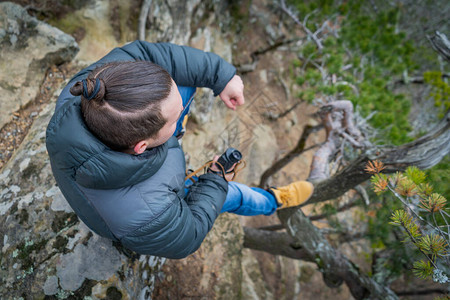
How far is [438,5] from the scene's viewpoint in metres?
7.65

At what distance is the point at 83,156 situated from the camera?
1.32 meters

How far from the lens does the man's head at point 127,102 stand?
49.5 inches

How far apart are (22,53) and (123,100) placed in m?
2.70

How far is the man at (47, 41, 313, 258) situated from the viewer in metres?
1.29

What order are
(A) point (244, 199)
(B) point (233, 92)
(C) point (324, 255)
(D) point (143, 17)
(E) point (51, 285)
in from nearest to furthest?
(E) point (51, 285)
(B) point (233, 92)
(A) point (244, 199)
(C) point (324, 255)
(D) point (143, 17)

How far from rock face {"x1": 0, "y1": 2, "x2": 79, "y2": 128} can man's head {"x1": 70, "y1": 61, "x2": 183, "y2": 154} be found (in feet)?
7.28

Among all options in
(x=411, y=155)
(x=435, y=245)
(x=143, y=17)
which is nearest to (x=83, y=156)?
(x=435, y=245)

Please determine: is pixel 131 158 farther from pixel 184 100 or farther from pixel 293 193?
pixel 293 193

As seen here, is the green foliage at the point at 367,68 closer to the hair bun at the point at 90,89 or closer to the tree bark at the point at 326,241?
the tree bark at the point at 326,241

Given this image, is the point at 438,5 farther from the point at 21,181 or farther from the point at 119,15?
the point at 21,181

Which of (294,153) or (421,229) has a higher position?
(421,229)

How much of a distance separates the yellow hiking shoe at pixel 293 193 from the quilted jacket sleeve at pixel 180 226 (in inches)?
37.9

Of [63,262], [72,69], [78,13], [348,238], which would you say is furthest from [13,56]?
[348,238]

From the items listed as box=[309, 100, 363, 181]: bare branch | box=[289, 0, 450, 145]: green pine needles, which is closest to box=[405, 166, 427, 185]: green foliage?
box=[309, 100, 363, 181]: bare branch
